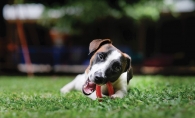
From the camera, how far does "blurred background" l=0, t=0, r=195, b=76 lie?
15.3 metres

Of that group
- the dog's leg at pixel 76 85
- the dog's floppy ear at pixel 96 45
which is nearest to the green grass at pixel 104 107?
Result: the dog's floppy ear at pixel 96 45

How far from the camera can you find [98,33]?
2266cm

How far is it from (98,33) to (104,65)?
17.6 meters

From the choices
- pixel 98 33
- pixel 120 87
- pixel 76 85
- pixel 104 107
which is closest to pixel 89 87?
pixel 120 87

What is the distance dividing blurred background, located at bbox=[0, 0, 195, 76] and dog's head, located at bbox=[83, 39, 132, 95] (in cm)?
889

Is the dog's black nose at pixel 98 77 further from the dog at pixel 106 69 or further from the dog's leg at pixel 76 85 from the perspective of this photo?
the dog's leg at pixel 76 85

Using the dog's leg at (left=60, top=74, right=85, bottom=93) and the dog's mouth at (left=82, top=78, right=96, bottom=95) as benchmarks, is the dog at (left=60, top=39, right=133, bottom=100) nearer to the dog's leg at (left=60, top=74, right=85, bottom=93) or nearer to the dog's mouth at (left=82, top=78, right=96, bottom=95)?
the dog's mouth at (left=82, top=78, right=96, bottom=95)

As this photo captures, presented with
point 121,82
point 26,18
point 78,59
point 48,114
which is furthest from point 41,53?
point 48,114

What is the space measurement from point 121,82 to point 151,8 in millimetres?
10271

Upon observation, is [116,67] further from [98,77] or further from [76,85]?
[76,85]

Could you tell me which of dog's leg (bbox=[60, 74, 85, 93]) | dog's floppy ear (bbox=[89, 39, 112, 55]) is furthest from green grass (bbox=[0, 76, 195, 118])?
dog's leg (bbox=[60, 74, 85, 93])

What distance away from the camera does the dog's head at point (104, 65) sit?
16.5 feet

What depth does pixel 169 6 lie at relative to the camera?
50.3 feet

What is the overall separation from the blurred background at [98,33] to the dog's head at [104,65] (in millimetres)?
8886
